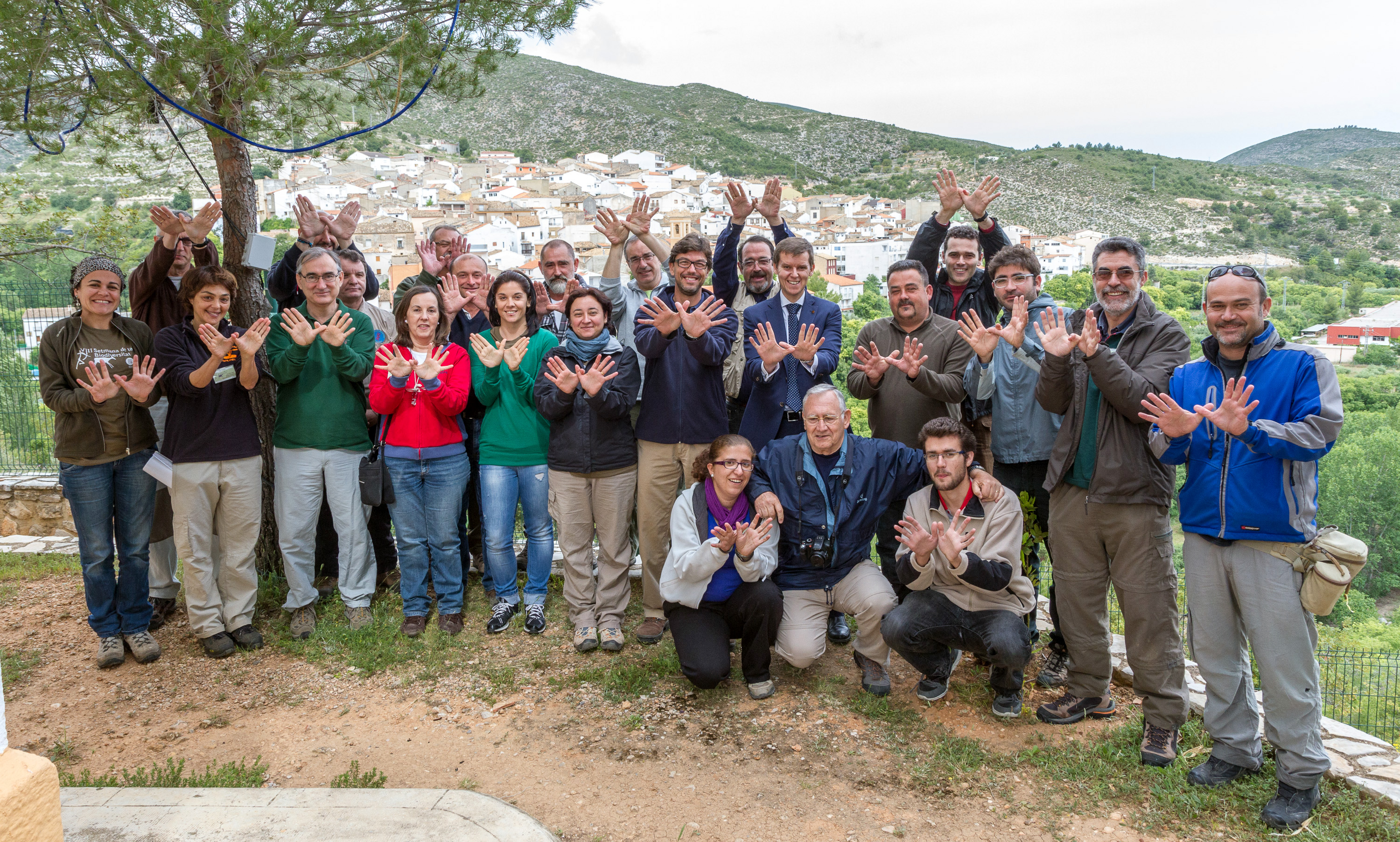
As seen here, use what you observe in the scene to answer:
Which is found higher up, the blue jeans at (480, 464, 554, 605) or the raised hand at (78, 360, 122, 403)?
the raised hand at (78, 360, 122, 403)

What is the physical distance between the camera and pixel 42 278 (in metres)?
7.87

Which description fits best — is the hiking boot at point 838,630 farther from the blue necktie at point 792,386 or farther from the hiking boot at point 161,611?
the hiking boot at point 161,611

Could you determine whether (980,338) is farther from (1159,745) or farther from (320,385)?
(320,385)

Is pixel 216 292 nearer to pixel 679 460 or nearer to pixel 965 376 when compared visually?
pixel 679 460

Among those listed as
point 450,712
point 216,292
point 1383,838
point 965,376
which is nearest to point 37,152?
point 216,292

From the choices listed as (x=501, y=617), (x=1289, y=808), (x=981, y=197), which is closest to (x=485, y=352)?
(x=501, y=617)

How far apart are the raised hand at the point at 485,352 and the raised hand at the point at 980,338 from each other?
91.4 inches

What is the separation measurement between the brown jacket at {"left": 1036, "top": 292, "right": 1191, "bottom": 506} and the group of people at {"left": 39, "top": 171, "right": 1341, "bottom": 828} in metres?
0.01

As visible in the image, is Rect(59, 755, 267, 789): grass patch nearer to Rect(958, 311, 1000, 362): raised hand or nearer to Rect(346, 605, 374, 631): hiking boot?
Rect(346, 605, 374, 631): hiking boot

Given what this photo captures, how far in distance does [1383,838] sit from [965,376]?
2328mm

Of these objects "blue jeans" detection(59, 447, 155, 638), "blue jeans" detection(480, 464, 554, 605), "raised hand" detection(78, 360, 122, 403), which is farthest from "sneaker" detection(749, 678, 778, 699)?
"raised hand" detection(78, 360, 122, 403)

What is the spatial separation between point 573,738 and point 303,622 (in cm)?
193

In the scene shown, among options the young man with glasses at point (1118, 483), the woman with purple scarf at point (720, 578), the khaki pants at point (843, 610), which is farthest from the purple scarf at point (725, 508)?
the young man with glasses at point (1118, 483)

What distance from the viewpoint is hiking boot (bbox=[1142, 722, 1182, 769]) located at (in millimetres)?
3344
